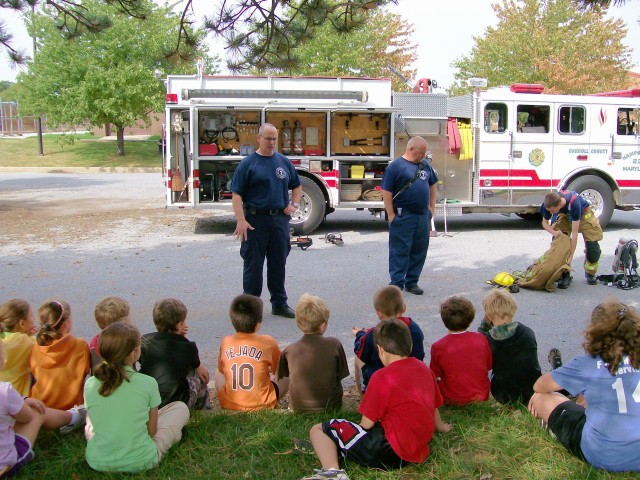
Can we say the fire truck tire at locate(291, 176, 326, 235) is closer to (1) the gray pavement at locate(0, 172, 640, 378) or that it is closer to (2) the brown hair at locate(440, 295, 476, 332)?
(1) the gray pavement at locate(0, 172, 640, 378)

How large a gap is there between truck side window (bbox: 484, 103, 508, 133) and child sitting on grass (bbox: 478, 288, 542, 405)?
8568 mm

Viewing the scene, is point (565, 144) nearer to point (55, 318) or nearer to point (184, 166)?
point (184, 166)

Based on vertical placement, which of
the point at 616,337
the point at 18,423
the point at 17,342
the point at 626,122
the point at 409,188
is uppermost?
the point at 626,122

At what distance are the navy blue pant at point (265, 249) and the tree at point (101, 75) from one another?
25.9 meters

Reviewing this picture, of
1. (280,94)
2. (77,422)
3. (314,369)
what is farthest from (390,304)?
(280,94)

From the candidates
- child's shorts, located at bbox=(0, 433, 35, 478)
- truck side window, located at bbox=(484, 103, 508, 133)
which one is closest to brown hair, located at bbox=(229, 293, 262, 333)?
child's shorts, located at bbox=(0, 433, 35, 478)

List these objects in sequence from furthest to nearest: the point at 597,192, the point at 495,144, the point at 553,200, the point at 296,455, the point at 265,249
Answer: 1. the point at 597,192
2. the point at 495,144
3. the point at 553,200
4. the point at 265,249
5. the point at 296,455

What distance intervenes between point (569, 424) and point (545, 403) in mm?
200

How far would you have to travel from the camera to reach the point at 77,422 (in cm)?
400

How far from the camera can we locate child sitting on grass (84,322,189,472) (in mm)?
3447

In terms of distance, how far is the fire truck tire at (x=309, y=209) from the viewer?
40.3ft

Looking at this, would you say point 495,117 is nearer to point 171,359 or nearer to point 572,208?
point 572,208

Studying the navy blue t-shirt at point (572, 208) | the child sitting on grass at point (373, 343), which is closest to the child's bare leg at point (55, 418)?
the child sitting on grass at point (373, 343)

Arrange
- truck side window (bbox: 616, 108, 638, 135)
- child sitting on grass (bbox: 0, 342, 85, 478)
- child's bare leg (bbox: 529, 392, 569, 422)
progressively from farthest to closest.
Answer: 1. truck side window (bbox: 616, 108, 638, 135)
2. child's bare leg (bbox: 529, 392, 569, 422)
3. child sitting on grass (bbox: 0, 342, 85, 478)
